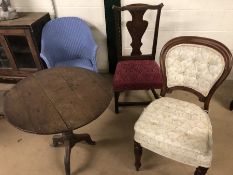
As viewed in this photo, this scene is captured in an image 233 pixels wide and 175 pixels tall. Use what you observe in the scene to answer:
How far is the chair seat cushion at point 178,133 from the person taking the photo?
1361 millimetres

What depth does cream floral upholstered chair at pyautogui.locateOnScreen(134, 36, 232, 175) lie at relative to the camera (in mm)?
1385

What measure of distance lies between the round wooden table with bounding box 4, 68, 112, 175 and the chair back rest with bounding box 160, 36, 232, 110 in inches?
19.6

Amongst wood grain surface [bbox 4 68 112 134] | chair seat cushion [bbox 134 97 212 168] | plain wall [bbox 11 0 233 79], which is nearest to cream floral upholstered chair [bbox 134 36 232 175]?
chair seat cushion [bbox 134 97 212 168]

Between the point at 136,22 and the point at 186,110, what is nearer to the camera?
the point at 186,110

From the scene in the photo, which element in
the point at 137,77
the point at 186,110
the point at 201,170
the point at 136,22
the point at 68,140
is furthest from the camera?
the point at 136,22

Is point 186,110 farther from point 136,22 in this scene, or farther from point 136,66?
point 136,22

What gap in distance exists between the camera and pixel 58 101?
1.49 metres

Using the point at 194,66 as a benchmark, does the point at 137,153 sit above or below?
below

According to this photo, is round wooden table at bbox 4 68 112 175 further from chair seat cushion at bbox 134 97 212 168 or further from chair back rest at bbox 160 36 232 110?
chair back rest at bbox 160 36 232 110

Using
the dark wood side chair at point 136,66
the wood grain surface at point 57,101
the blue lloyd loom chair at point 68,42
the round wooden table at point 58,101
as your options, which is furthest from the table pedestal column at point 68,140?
the blue lloyd loom chair at point 68,42

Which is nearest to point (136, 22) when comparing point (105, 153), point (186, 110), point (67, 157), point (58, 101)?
point (186, 110)

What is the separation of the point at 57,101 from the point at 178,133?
0.80 m

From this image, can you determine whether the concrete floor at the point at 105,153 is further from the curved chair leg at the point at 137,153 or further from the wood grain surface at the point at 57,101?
the wood grain surface at the point at 57,101

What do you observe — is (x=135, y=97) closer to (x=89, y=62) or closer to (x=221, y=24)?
(x=89, y=62)
